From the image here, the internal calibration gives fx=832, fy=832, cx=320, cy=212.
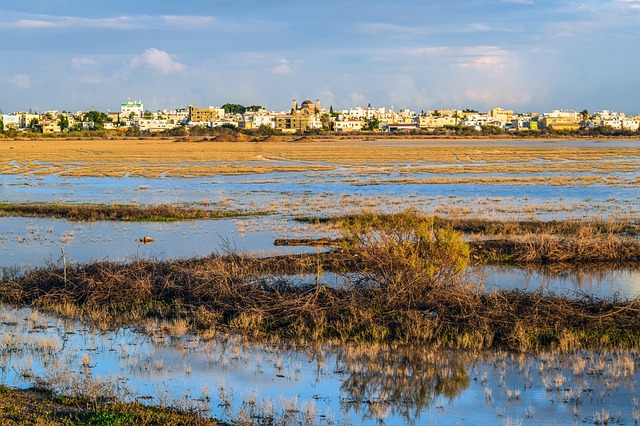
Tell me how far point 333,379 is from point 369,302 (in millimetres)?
3188

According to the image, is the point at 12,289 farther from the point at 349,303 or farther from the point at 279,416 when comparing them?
the point at 279,416

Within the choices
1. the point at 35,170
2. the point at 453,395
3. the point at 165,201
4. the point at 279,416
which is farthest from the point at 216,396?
the point at 35,170

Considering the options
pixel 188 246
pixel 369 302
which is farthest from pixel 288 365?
pixel 188 246

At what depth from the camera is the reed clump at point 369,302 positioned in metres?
13.4

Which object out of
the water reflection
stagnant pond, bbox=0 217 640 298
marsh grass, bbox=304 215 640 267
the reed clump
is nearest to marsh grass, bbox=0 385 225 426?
the reed clump

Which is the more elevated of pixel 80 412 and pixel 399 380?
pixel 80 412

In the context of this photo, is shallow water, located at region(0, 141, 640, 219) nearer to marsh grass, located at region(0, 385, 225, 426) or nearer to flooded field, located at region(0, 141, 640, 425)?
flooded field, located at region(0, 141, 640, 425)

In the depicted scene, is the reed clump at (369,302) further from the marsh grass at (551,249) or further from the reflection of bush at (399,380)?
the marsh grass at (551,249)

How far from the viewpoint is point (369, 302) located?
14383 mm

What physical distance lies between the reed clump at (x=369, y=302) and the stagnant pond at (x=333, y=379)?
735 millimetres

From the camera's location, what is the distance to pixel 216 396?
10.5m

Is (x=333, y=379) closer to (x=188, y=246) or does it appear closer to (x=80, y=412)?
(x=80, y=412)

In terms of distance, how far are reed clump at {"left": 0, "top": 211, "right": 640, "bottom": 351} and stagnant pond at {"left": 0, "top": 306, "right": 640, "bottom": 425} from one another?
0.74 m

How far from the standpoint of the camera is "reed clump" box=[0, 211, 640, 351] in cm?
1341
